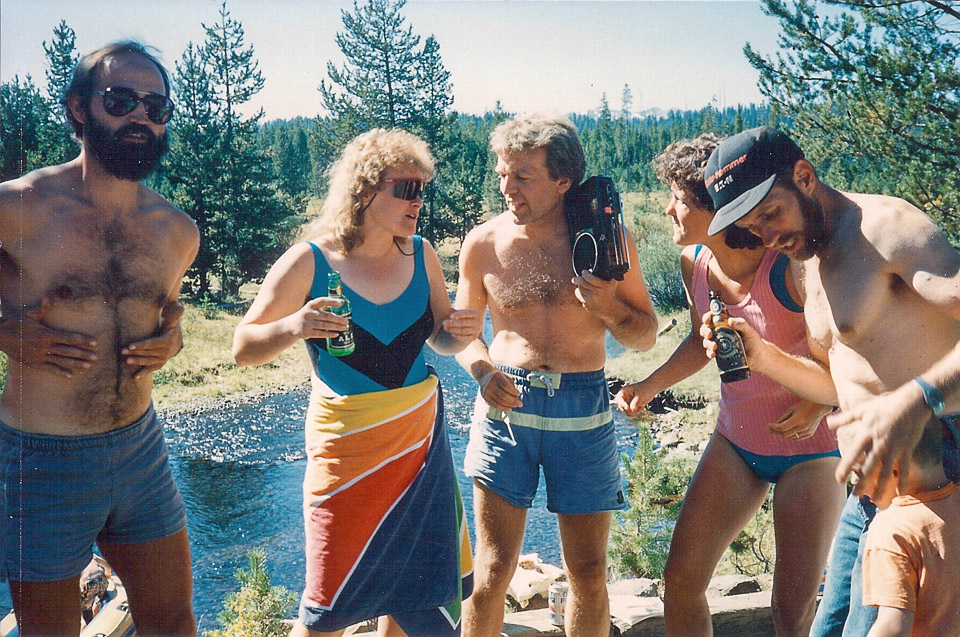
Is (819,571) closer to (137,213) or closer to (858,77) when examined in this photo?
(137,213)

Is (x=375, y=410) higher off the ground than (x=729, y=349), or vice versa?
(x=729, y=349)

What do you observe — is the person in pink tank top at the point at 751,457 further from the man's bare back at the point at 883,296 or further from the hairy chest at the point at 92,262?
the hairy chest at the point at 92,262

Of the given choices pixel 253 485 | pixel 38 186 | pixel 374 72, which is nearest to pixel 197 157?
pixel 374 72

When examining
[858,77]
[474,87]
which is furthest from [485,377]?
[858,77]

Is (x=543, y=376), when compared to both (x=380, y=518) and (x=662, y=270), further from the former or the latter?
(x=662, y=270)

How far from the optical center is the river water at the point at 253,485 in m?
8.03

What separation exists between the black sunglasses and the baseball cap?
181cm

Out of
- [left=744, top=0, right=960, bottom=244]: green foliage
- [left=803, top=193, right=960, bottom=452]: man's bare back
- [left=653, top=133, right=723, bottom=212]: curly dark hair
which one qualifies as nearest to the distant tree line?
[left=744, top=0, right=960, bottom=244]: green foliage

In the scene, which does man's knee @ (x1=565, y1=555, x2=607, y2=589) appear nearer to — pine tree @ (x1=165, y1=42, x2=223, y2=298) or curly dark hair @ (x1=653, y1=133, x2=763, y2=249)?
curly dark hair @ (x1=653, y1=133, x2=763, y2=249)

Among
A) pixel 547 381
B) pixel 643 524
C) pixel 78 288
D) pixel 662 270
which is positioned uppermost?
pixel 78 288

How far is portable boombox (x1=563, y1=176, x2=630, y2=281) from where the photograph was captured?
3.01 meters

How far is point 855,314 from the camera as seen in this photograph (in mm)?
2320

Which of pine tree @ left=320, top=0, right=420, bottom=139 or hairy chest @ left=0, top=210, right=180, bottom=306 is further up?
pine tree @ left=320, top=0, right=420, bottom=139

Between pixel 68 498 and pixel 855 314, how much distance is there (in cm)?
244
